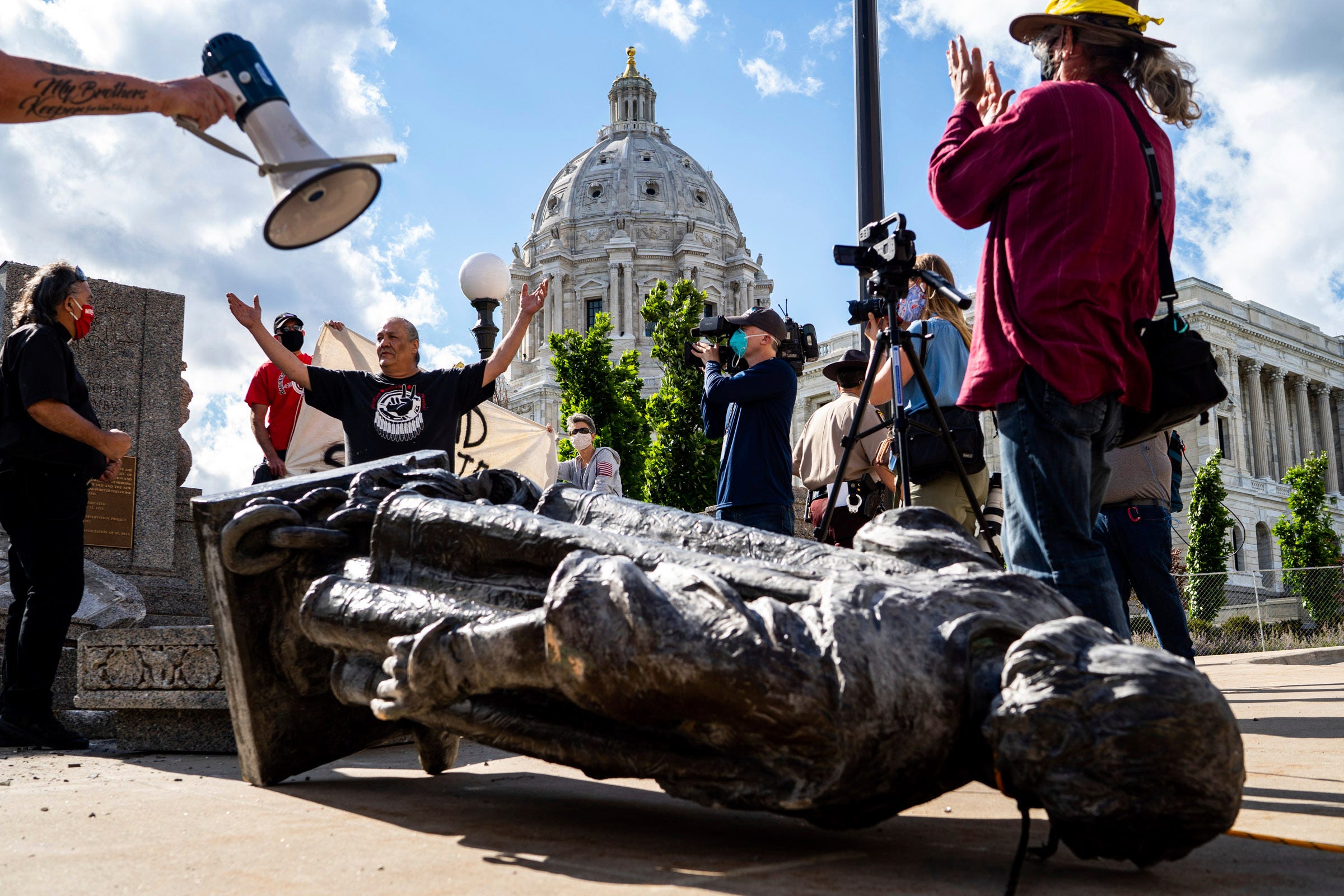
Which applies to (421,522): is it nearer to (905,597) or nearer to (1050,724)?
(905,597)

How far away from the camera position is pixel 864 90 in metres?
7.04

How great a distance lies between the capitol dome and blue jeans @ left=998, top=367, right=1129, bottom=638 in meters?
72.5

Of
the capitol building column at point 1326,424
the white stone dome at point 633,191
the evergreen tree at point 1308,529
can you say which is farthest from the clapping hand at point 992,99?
the white stone dome at point 633,191

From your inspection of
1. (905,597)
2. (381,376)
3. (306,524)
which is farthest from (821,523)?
(905,597)

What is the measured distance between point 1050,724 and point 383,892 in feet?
3.58

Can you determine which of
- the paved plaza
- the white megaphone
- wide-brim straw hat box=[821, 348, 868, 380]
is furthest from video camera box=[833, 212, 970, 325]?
the white megaphone

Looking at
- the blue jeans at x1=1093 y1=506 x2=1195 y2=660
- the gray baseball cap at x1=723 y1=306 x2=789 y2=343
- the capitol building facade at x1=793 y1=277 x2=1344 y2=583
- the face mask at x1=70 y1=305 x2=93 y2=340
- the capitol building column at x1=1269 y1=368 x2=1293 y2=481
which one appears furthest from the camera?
the capitol building column at x1=1269 y1=368 x2=1293 y2=481

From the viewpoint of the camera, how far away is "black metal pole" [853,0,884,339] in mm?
6680

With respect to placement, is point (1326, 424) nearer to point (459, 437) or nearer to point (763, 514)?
point (459, 437)

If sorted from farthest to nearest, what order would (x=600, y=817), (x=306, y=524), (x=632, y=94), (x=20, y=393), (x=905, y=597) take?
(x=632, y=94)
(x=20, y=393)
(x=306, y=524)
(x=600, y=817)
(x=905, y=597)

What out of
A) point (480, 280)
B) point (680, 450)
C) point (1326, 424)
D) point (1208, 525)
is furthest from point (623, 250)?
point (480, 280)

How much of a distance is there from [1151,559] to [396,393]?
126 inches

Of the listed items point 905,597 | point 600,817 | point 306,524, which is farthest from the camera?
point 306,524

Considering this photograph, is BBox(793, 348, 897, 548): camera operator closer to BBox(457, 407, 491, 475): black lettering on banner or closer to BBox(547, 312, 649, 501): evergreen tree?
BBox(457, 407, 491, 475): black lettering on banner
